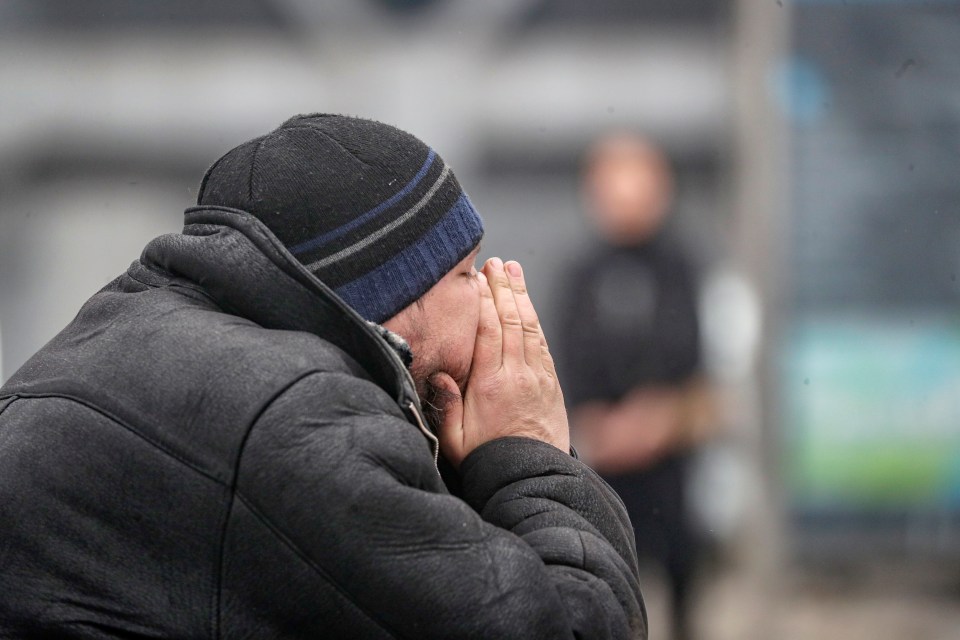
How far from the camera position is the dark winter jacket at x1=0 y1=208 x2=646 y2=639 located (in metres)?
1.26

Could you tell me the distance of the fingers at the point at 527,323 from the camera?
5.64 ft

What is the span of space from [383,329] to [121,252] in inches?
85.4

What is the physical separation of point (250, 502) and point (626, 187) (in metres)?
3.03

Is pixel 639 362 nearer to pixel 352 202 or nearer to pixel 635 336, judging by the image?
pixel 635 336

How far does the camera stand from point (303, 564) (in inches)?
49.4

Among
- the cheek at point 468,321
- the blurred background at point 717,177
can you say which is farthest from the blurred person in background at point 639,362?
the cheek at point 468,321

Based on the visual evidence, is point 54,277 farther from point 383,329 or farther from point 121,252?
point 383,329

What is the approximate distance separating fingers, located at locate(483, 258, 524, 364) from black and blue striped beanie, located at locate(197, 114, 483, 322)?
0.40 feet

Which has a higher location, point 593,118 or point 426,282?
point 426,282

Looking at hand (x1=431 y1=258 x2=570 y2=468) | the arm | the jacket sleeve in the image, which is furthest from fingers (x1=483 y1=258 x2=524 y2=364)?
the jacket sleeve

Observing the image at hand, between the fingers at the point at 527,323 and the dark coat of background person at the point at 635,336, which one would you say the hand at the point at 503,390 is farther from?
the dark coat of background person at the point at 635,336

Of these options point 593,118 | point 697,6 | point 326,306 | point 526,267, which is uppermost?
point 326,306

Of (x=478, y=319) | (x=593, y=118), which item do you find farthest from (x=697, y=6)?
(x=478, y=319)

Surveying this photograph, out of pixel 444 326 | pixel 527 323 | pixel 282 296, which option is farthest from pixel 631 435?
pixel 282 296
